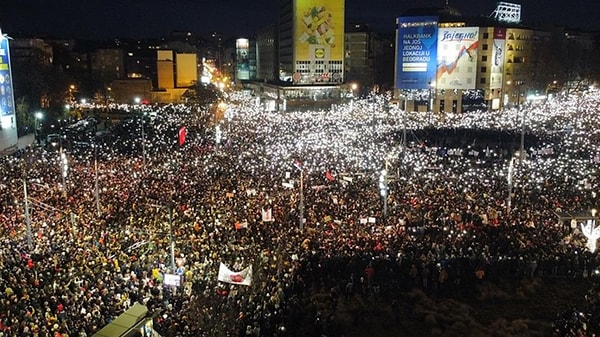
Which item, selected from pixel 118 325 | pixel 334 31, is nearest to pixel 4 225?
pixel 118 325

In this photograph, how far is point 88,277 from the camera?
13.7 m

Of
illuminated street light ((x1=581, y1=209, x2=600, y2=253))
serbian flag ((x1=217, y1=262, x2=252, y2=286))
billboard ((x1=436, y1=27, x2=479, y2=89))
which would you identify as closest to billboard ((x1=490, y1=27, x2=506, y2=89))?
billboard ((x1=436, y1=27, x2=479, y2=89))

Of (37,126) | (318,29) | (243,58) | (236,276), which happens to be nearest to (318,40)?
(318,29)

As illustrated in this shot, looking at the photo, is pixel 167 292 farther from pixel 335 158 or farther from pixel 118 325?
pixel 335 158

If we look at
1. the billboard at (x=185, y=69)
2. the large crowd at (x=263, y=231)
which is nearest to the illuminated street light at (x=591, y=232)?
the large crowd at (x=263, y=231)

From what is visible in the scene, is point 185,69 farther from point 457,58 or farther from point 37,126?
point 457,58

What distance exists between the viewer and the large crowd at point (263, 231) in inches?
502

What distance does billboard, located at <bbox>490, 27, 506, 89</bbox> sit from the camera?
60281 millimetres

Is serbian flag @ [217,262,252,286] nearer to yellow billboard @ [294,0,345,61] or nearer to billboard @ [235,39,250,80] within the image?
yellow billboard @ [294,0,345,61]

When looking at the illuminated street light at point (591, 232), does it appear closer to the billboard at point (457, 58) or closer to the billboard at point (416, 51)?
the billboard at point (416, 51)

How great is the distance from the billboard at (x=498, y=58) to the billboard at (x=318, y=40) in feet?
78.5

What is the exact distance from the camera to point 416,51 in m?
58.2

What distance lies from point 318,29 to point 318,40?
154 centimetres

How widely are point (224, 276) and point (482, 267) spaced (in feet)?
23.8
